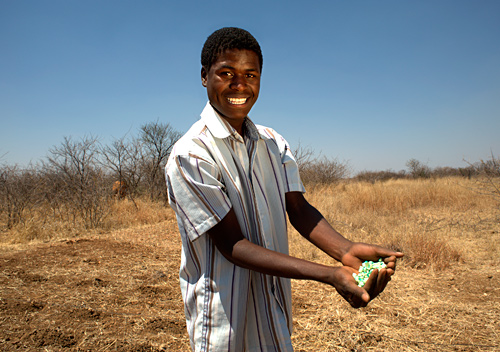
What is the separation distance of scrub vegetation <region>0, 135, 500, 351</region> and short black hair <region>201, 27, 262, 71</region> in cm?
252

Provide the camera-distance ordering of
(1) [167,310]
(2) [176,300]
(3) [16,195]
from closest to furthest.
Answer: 1. (1) [167,310]
2. (2) [176,300]
3. (3) [16,195]

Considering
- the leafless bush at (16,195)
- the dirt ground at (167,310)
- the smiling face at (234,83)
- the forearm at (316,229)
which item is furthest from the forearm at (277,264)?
the leafless bush at (16,195)

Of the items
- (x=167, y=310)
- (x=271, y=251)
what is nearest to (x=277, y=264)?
(x=271, y=251)

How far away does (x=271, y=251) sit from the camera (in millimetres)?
1107

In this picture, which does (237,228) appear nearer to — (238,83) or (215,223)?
(215,223)

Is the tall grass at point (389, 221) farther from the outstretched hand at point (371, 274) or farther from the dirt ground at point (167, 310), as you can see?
the outstretched hand at point (371, 274)

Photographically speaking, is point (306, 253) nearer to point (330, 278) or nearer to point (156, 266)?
point (156, 266)

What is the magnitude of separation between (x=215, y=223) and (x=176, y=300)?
333 centimetres

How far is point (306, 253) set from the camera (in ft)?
19.4

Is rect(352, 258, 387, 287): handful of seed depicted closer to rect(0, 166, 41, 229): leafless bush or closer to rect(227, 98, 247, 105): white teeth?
rect(227, 98, 247, 105): white teeth

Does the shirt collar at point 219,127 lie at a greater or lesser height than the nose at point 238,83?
lesser

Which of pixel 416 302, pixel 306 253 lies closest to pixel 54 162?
pixel 306 253

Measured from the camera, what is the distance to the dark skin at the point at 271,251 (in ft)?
3.42

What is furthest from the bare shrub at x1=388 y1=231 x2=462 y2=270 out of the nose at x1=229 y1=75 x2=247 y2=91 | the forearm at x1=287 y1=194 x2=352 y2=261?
the nose at x1=229 y1=75 x2=247 y2=91
